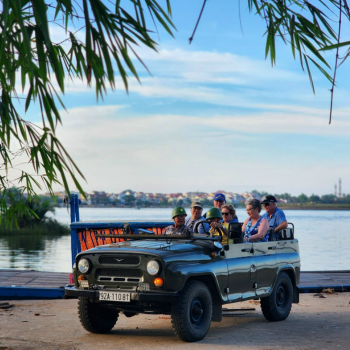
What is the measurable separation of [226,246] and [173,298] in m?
1.38

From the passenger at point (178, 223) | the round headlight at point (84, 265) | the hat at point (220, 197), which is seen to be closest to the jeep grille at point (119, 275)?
the round headlight at point (84, 265)

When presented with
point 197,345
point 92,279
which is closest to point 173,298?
point 197,345

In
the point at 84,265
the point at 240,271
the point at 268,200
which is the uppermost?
the point at 268,200

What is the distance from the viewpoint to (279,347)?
7773 mm

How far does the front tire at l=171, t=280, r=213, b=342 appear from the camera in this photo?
7.73 m

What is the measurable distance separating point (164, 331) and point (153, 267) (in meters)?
Result: 1.58

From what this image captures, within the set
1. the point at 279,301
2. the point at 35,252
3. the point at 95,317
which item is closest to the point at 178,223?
the point at 95,317

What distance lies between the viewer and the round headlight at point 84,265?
822 centimetres

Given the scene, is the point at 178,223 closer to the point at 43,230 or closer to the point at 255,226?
the point at 255,226

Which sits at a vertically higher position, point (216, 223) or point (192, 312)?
point (216, 223)

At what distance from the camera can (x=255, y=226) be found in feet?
32.5

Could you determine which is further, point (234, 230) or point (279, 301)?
point (279, 301)

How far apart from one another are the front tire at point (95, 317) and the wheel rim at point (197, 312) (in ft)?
4.22

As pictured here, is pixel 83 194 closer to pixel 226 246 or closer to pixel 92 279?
pixel 92 279
